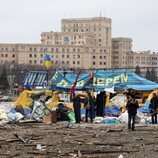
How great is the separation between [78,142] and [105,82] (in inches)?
562

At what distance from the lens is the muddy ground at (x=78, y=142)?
16359 millimetres

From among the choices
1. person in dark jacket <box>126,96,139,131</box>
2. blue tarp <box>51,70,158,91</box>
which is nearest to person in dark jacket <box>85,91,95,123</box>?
blue tarp <box>51,70,158,91</box>

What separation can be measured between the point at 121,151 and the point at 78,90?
16.4 m

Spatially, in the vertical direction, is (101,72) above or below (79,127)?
above

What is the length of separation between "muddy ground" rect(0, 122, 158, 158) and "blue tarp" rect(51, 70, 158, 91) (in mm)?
7653

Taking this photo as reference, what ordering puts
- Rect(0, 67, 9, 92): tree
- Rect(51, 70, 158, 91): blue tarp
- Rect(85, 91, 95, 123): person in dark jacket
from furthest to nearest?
Rect(0, 67, 9, 92): tree → Rect(51, 70, 158, 91): blue tarp → Rect(85, 91, 95, 123): person in dark jacket

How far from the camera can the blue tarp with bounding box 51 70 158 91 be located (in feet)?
108

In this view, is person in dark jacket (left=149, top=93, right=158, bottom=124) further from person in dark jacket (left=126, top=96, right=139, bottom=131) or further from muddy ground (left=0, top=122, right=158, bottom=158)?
person in dark jacket (left=126, top=96, right=139, bottom=131)

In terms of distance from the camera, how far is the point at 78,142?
62.3 ft

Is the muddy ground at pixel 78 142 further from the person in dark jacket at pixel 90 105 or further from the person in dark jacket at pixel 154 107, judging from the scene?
the person in dark jacket at pixel 90 105

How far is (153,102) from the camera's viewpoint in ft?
90.1

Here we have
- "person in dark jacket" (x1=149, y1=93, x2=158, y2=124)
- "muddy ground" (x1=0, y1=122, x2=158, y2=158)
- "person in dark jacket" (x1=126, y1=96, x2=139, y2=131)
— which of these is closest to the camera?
"muddy ground" (x1=0, y1=122, x2=158, y2=158)

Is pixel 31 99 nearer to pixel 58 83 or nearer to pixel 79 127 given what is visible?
pixel 58 83

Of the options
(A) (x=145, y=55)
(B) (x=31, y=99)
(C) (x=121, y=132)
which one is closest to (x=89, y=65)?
(A) (x=145, y=55)
